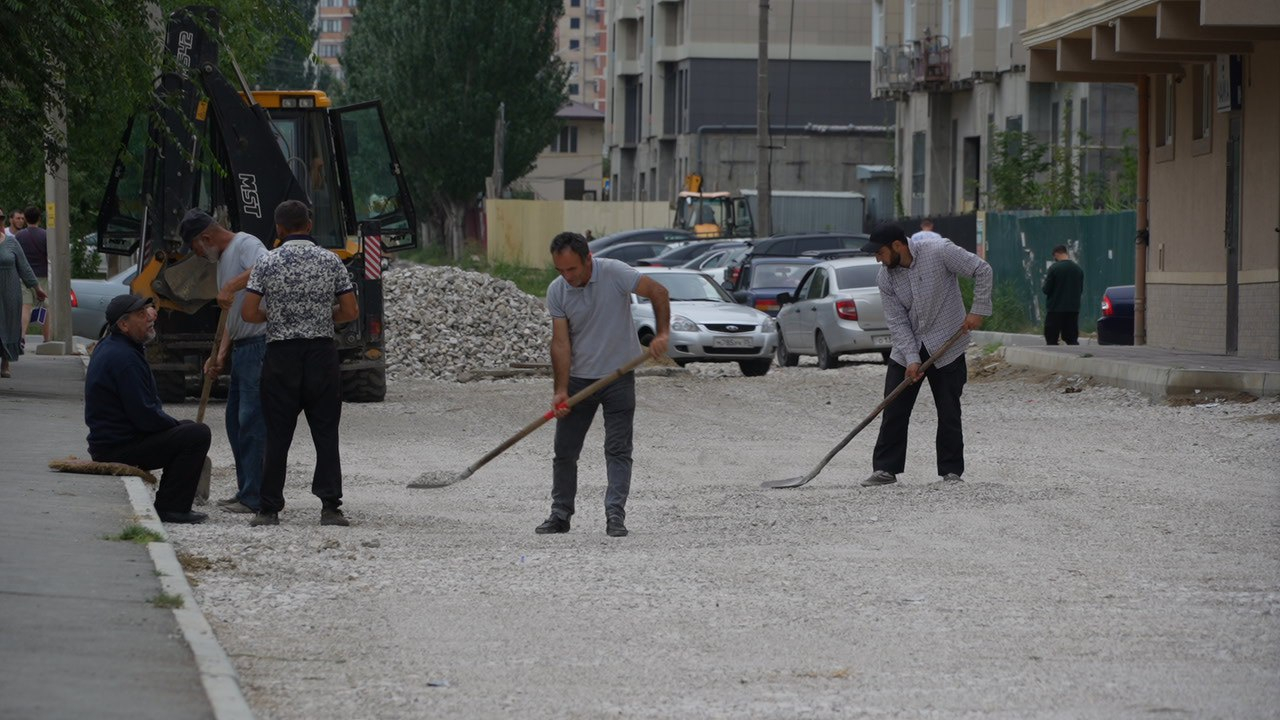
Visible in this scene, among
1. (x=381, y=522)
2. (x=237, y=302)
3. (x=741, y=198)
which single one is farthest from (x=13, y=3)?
(x=741, y=198)

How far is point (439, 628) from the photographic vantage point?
7551 millimetres

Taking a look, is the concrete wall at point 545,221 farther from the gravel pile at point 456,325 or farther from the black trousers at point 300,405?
the black trousers at point 300,405

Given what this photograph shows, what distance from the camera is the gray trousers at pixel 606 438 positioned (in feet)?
34.4

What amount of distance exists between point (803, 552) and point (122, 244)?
12.1m

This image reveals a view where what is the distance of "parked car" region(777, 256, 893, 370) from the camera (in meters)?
26.0

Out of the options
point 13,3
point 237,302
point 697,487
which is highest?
point 13,3

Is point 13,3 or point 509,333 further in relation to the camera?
point 509,333

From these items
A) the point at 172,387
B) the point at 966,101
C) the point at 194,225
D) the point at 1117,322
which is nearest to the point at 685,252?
the point at 966,101

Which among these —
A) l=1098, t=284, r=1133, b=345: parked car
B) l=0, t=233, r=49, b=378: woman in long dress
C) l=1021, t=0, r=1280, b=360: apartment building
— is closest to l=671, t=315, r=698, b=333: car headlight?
l=1021, t=0, r=1280, b=360: apartment building

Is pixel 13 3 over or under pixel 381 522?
over

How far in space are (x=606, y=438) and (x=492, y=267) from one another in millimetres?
50750

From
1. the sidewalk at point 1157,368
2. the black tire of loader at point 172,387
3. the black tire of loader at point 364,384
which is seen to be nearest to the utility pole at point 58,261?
the black tire of loader at point 172,387

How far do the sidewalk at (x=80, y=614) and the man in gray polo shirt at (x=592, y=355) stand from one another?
92.6 inches

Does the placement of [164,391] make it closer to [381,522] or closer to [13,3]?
[13,3]
